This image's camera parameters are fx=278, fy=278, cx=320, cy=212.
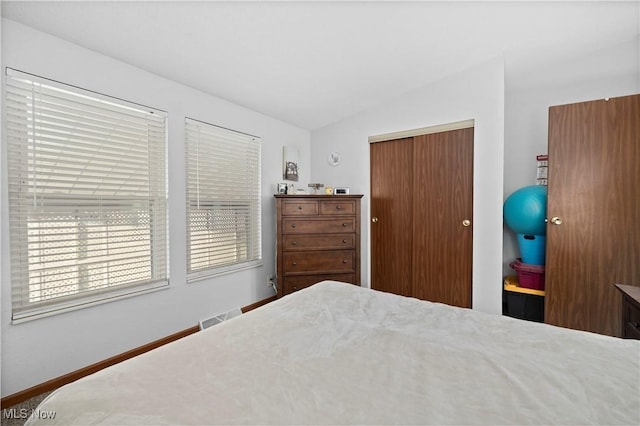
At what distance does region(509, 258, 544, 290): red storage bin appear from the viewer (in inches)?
104

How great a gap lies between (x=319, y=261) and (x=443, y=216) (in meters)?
1.38

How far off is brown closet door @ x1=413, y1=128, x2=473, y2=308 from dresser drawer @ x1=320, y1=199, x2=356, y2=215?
0.70 metres

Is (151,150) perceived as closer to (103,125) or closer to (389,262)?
(103,125)

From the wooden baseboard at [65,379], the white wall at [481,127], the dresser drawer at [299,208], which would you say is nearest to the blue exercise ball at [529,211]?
the white wall at [481,127]

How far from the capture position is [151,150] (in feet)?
7.32

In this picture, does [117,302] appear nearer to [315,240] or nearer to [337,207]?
[315,240]

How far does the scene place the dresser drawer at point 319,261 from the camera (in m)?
2.95

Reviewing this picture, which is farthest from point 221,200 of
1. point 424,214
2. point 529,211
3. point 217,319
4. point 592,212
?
point 592,212

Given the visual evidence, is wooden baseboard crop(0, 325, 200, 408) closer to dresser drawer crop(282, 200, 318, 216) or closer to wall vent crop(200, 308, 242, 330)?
wall vent crop(200, 308, 242, 330)

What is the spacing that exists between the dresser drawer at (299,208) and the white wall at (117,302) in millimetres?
800

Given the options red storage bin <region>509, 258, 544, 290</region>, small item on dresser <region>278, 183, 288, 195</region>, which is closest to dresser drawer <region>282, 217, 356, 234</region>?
small item on dresser <region>278, 183, 288, 195</region>

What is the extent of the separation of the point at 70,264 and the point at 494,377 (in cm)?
236

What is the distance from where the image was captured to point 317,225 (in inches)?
118

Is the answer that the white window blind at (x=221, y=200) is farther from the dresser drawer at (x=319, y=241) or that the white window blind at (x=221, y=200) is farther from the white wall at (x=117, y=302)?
the dresser drawer at (x=319, y=241)
